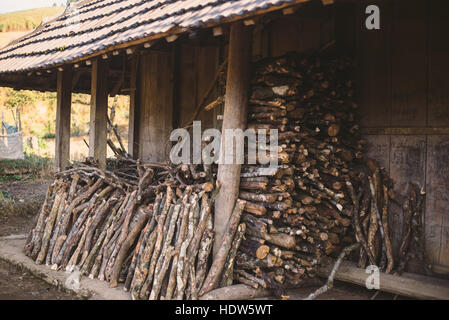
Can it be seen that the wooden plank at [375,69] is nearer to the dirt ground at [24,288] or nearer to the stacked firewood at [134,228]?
the stacked firewood at [134,228]

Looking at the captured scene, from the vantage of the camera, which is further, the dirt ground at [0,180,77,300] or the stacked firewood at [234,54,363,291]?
the dirt ground at [0,180,77,300]

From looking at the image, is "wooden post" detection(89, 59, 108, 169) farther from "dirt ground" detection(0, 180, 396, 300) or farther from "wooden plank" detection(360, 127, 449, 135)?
"wooden plank" detection(360, 127, 449, 135)

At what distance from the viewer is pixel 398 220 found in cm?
516

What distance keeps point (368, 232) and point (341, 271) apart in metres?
0.57

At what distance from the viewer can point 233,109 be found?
16.1ft

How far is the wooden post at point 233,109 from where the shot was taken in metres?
4.80

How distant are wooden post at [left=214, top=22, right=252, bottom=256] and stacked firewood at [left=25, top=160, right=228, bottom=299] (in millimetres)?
125

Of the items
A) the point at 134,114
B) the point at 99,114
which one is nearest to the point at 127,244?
the point at 99,114

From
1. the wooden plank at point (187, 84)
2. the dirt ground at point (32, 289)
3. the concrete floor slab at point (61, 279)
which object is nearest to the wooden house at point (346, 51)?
the wooden plank at point (187, 84)

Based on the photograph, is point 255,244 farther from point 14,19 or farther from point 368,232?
point 14,19

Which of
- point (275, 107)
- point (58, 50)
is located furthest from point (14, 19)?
point (275, 107)

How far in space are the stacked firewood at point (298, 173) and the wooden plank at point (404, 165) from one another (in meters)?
0.45

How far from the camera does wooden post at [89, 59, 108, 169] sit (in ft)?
22.2

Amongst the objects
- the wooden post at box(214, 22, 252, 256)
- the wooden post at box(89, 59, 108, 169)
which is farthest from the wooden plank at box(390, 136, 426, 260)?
the wooden post at box(89, 59, 108, 169)
